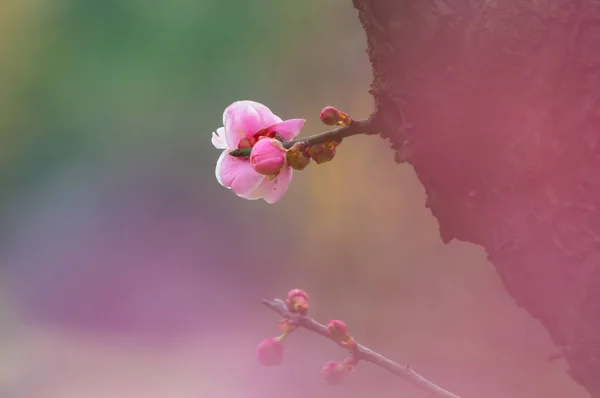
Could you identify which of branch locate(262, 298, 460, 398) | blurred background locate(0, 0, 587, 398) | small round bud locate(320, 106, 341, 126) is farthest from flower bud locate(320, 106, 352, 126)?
blurred background locate(0, 0, 587, 398)

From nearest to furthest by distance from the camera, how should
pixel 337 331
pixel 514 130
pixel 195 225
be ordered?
pixel 514 130 → pixel 337 331 → pixel 195 225

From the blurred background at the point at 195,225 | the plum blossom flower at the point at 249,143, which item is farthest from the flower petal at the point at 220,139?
the blurred background at the point at 195,225

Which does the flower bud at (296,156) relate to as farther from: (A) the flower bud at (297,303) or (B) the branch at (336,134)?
(A) the flower bud at (297,303)

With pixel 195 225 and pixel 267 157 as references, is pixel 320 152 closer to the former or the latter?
pixel 267 157

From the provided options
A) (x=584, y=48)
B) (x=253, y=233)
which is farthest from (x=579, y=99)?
(x=253, y=233)

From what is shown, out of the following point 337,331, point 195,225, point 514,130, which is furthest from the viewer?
point 195,225

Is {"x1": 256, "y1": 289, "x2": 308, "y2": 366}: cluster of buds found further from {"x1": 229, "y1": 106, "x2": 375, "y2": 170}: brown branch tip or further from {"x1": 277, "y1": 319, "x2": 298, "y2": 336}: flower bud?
{"x1": 229, "y1": 106, "x2": 375, "y2": 170}: brown branch tip

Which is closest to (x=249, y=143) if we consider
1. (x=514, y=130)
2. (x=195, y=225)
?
(x=514, y=130)
